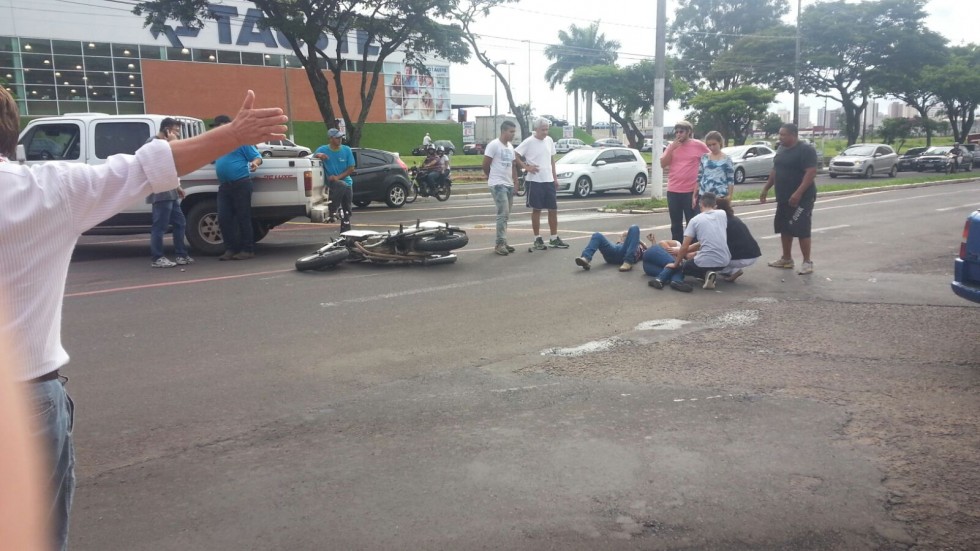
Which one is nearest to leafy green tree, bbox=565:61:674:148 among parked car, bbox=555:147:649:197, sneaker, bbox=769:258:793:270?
parked car, bbox=555:147:649:197

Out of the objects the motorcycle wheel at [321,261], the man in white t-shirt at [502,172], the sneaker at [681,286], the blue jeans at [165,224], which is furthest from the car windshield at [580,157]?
the sneaker at [681,286]

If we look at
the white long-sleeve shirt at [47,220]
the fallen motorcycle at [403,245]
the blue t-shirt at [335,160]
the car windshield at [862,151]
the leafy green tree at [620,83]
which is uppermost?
the leafy green tree at [620,83]

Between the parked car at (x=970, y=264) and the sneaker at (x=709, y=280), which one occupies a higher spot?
the parked car at (x=970, y=264)

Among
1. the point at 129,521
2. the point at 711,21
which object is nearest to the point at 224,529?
the point at 129,521

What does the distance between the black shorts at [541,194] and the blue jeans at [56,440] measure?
9553mm

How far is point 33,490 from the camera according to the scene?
1578 millimetres

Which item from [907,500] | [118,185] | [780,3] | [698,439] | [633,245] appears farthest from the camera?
[780,3]

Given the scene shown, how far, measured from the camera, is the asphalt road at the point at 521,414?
11.2 feet

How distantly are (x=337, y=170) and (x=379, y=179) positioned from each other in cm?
739

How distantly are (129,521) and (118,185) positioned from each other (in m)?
1.99

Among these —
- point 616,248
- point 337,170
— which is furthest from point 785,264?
point 337,170

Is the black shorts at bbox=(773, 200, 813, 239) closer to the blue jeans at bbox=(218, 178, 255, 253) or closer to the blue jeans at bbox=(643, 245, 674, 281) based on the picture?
the blue jeans at bbox=(643, 245, 674, 281)

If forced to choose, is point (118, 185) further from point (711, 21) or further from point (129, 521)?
point (711, 21)

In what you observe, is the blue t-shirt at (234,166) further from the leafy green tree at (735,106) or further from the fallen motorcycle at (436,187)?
the leafy green tree at (735,106)
